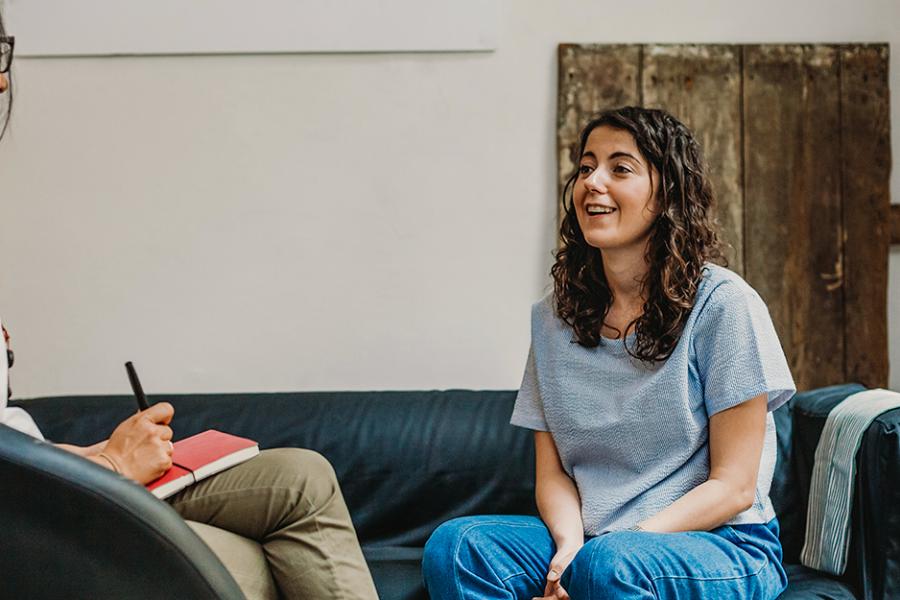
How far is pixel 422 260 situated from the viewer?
2.69 meters

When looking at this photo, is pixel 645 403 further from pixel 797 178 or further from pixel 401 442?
pixel 797 178

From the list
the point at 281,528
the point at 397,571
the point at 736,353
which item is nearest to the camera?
the point at 281,528

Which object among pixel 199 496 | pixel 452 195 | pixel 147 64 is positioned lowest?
pixel 199 496

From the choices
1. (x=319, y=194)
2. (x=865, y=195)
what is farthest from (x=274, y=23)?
(x=865, y=195)

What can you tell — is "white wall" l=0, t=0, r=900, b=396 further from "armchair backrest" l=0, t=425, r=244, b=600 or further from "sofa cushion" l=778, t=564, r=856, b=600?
"armchair backrest" l=0, t=425, r=244, b=600

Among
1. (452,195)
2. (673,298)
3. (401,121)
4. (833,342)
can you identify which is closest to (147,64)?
(401,121)

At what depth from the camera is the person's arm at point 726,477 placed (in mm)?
1618

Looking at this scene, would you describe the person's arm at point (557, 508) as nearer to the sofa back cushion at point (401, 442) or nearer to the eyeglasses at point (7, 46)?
the sofa back cushion at point (401, 442)

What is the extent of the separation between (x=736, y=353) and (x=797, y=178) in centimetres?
117

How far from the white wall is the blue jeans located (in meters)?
1.01

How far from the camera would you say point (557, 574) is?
1.60 m

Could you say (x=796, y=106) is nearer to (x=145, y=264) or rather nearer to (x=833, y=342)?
(x=833, y=342)

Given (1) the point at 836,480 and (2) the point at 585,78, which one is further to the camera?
(2) the point at 585,78

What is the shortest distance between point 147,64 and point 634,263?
1.58m
